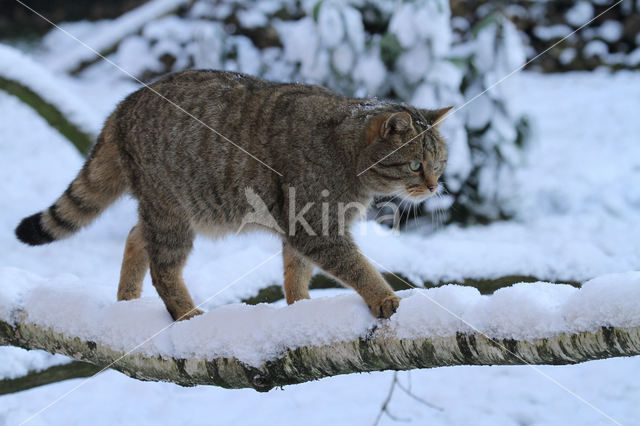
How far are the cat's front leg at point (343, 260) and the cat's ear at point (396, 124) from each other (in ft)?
1.32

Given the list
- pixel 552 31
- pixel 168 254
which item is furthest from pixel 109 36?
pixel 168 254

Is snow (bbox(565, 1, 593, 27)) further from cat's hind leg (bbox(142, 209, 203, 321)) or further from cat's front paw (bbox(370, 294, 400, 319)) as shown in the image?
cat's front paw (bbox(370, 294, 400, 319))

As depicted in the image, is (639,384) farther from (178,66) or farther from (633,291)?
(178,66)

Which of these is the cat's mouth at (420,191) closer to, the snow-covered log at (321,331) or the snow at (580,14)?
the snow-covered log at (321,331)

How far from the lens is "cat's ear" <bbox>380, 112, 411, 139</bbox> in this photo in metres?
2.31

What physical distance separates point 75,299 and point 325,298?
94 cm

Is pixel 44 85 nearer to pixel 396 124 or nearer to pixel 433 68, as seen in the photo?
pixel 433 68

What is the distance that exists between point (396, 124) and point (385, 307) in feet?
2.24

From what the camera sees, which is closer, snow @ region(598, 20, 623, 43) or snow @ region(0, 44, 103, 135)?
snow @ region(0, 44, 103, 135)

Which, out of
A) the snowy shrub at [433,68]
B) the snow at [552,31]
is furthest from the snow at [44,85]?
the snow at [552,31]

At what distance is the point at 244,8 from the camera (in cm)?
776

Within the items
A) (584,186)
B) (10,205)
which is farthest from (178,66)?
(584,186)

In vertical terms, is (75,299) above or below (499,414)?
above

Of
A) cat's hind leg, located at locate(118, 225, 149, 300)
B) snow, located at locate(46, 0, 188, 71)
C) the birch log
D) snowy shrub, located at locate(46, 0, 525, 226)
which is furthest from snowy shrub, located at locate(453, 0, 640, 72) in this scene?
the birch log
